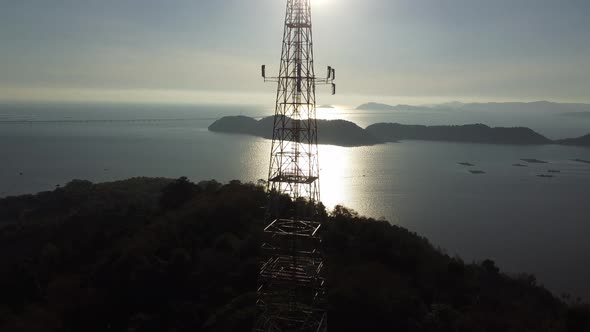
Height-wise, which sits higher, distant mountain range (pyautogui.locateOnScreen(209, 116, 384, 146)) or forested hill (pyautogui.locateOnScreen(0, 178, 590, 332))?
distant mountain range (pyautogui.locateOnScreen(209, 116, 384, 146))

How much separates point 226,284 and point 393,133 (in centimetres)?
5822

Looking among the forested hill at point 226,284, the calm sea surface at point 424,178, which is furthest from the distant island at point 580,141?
the forested hill at point 226,284

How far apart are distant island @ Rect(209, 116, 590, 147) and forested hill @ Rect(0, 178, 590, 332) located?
4208cm

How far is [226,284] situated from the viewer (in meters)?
8.16

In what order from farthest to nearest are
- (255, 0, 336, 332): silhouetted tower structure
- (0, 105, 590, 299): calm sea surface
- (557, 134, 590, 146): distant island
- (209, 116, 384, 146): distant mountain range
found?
(557, 134, 590, 146): distant island, (209, 116, 384, 146): distant mountain range, (0, 105, 590, 299): calm sea surface, (255, 0, 336, 332): silhouetted tower structure

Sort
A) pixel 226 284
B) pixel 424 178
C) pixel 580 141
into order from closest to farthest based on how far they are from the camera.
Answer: pixel 226 284 < pixel 424 178 < pixel 580 141

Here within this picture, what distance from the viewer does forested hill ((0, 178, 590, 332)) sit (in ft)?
23.9

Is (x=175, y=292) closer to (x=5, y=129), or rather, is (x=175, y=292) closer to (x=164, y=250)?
(x=164, y=250)

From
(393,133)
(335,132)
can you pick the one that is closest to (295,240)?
(335,132)

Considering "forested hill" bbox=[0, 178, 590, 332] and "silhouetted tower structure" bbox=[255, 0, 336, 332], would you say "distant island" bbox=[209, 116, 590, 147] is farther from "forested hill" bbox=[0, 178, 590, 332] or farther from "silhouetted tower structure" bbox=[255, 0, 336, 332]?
"silhouetted tower structure" bbox=[255, 0, 336, 332]

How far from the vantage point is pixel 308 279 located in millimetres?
5754

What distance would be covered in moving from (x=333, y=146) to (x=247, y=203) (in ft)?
133

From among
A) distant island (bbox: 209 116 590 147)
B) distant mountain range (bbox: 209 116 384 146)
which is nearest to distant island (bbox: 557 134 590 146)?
distant island (bbox: 209 116 590 147)

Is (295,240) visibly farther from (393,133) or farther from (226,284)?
(393,133)
